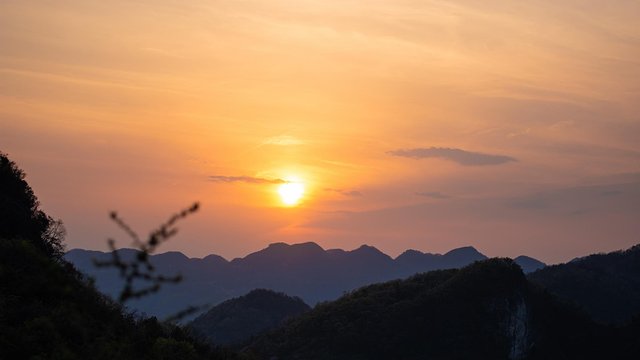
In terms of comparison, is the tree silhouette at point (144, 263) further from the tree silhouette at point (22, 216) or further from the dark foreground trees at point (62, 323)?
the tree silhouette at point (22, 216)

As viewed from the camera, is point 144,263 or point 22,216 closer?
point 144,263

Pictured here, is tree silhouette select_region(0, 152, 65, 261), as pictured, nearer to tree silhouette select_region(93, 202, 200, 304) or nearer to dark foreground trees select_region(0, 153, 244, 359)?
dark foreground trees select_region(0, 153, 244, 359)

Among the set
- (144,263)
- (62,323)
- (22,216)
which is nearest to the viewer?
(144,263)

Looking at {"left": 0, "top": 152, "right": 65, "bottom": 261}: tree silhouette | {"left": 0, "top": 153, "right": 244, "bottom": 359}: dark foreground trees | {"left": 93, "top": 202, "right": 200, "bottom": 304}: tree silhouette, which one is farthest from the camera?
{"left": 0, "top": 152, "right": 65, "bottom": 261}: tree silhouette

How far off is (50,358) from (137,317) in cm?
2270

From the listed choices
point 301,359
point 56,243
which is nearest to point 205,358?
point 56,243

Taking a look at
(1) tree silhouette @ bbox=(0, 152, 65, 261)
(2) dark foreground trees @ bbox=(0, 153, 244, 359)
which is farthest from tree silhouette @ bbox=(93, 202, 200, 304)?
(1) tree silhouette @ bbox=(0, 152, 65, 261)

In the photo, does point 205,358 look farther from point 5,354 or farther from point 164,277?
point 164,277

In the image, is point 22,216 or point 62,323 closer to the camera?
point 62,323

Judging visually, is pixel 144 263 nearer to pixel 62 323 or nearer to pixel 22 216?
pixel 62 323

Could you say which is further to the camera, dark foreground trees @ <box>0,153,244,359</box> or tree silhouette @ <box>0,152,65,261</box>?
tree silhouette @ <box>0,152,65,261</box>

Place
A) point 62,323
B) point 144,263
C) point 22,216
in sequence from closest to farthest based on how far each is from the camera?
point 144,263 < point 62,323 < point 22,216

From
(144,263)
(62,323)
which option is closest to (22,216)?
(62,323)

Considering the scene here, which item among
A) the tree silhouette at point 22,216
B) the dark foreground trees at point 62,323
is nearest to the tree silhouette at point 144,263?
the dark foreground trees at point 62,323
